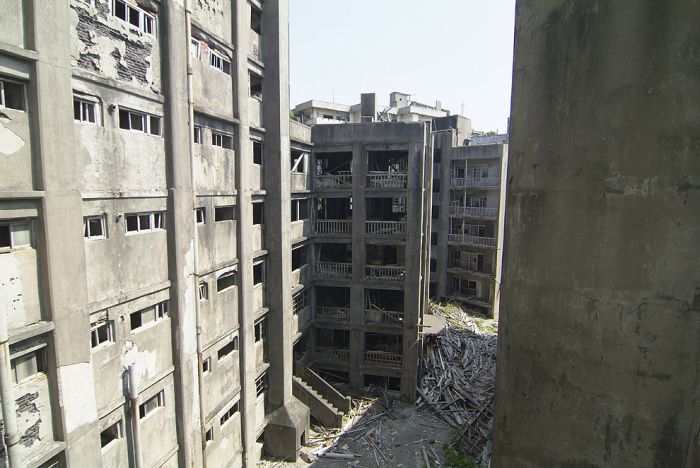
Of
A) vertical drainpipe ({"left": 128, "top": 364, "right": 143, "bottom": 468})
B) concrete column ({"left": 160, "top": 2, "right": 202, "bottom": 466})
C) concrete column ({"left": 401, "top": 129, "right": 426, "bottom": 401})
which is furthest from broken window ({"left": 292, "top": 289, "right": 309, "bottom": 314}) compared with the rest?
vertical drainpipe ({"left": 128, "top": 364, "right": 143, "bottom": 468})

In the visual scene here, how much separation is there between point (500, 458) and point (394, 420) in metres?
14.8

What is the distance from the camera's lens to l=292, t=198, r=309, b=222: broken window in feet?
69.0

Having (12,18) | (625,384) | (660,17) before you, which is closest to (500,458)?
(625,384)

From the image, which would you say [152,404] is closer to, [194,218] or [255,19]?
[194,218]

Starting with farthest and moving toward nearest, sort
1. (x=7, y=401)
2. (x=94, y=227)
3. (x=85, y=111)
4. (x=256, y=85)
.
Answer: (x=256, y=85)
(x=94, y=227)
(x=85, y=111)
(x=7, y=401)

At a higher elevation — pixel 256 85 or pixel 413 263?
pixel 256 85

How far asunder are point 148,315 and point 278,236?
740 centimetres

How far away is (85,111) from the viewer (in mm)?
8555

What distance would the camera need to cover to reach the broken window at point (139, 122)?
9.56 meters

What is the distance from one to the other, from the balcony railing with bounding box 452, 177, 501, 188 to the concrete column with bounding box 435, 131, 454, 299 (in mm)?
669

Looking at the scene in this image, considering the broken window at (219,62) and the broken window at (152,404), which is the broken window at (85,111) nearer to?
the broken window at (219,62)

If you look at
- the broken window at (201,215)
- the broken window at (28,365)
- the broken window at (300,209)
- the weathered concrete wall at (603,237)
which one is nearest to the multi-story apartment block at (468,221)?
the broken window at (300,209)

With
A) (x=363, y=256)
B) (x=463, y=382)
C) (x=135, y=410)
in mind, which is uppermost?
(x=363, y=256)

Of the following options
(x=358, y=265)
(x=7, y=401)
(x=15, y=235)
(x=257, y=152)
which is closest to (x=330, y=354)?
(x=358, y=265)
